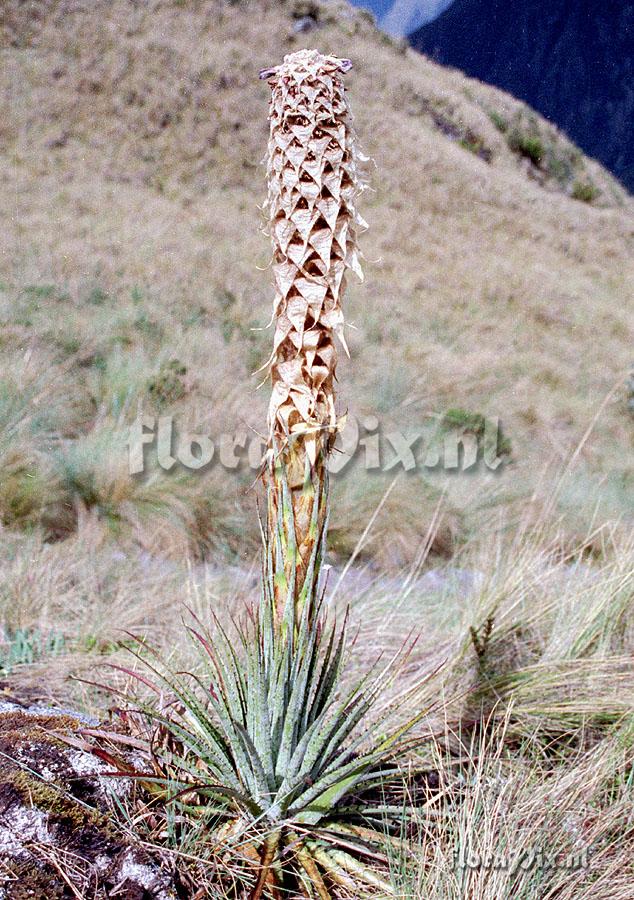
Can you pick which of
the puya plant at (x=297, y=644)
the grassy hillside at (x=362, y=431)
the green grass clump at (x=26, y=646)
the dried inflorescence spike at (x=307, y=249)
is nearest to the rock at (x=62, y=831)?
the grassy hillside at (x=362, y=431)

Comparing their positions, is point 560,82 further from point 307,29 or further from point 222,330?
point 222,330

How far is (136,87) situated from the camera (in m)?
18.2

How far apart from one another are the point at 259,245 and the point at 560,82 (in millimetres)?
16581

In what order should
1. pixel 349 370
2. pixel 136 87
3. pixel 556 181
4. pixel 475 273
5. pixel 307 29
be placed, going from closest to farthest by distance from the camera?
1. pixel 349 370
2. pixel 475 273
3. pixel 136 87
4. pixel 307 29
5. pixel 556 181

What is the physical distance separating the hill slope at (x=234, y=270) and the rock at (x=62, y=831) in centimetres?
78

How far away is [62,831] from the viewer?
4.33ft

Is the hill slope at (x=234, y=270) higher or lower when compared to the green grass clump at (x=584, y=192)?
lower

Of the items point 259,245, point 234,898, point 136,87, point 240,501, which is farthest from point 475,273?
point 234,898

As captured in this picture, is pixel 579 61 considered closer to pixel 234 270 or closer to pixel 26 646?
pixel 234 270

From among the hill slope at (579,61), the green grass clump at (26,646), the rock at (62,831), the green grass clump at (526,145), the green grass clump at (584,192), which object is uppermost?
the hill slope at (579,61)

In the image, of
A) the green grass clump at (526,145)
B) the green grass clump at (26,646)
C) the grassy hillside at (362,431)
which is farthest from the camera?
the green grass clump at (526,145)

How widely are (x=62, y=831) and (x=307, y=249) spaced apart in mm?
1111

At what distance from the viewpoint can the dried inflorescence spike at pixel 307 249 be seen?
1152 millimetres

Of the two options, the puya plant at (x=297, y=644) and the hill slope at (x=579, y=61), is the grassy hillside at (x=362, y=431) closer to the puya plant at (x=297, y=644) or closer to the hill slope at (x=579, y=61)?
the puya plant at (x=297, y=644)
